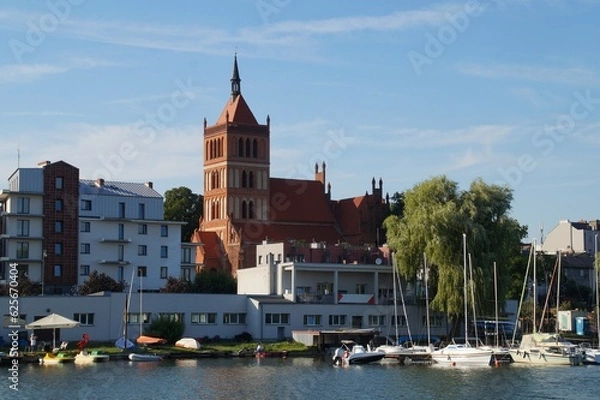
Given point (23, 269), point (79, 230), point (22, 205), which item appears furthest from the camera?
point (79, 230)

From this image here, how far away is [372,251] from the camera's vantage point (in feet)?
352

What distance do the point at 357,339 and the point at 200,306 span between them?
44.8 feet

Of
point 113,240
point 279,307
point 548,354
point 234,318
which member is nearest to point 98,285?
point 113,240

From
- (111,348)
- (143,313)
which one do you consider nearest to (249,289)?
(143,313)

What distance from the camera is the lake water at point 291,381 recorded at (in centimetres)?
5703

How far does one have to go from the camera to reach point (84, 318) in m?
86.0

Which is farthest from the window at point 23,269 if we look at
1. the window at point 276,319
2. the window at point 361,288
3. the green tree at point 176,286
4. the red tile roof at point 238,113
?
the red tile roof at point 238,113

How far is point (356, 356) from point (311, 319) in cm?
1772

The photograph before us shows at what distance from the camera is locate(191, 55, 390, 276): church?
15425 cm

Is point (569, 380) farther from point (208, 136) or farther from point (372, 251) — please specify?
point (208, 136)

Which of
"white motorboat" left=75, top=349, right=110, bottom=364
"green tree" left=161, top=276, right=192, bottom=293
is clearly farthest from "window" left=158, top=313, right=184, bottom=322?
"green tree" left=161, top=276, right=192, bottom=293

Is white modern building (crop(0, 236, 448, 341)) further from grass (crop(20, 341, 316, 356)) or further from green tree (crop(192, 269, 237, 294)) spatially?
green tree (crop(192, 269, 237, 294))

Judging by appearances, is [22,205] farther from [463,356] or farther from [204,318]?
[463,356]

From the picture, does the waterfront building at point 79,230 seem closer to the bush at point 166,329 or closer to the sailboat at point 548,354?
the bush at point 166,329
